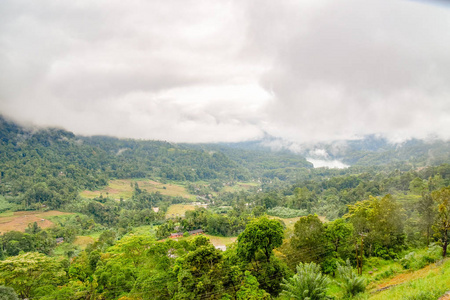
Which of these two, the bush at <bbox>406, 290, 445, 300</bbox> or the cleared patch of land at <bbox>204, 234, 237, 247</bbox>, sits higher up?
the bush at <bbox>406, 290, 445, 300</bbox>

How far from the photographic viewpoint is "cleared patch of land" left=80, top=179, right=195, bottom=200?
124675 mm

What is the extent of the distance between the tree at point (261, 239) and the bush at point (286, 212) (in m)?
53.0

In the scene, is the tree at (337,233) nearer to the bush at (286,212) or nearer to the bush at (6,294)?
the bush at (6,294)

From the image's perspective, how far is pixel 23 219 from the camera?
77000mm

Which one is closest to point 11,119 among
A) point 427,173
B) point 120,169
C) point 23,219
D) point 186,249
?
point 120,169

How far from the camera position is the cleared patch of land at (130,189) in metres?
125

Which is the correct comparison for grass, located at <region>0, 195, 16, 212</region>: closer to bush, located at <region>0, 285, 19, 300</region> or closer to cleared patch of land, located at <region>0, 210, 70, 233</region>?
cleared patch of land, located at <region>0, 210, 70, 233</region>

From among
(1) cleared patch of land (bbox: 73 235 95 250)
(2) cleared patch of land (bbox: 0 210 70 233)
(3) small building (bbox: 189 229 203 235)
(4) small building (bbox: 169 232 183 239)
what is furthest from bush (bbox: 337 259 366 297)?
(2) cleared patch of land (bbox: 0 210 70 233)

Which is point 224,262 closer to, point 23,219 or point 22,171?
point 23,219

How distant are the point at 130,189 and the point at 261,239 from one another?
139 m

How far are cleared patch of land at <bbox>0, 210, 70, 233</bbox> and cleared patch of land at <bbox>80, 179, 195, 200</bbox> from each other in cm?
2948

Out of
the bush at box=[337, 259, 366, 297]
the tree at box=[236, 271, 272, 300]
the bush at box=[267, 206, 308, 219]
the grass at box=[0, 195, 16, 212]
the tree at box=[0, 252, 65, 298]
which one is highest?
the bush at box=[337, 259, 366, 297]

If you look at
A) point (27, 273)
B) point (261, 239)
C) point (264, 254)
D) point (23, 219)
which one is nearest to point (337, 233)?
point (264, 254)

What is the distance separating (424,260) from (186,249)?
21.7m
